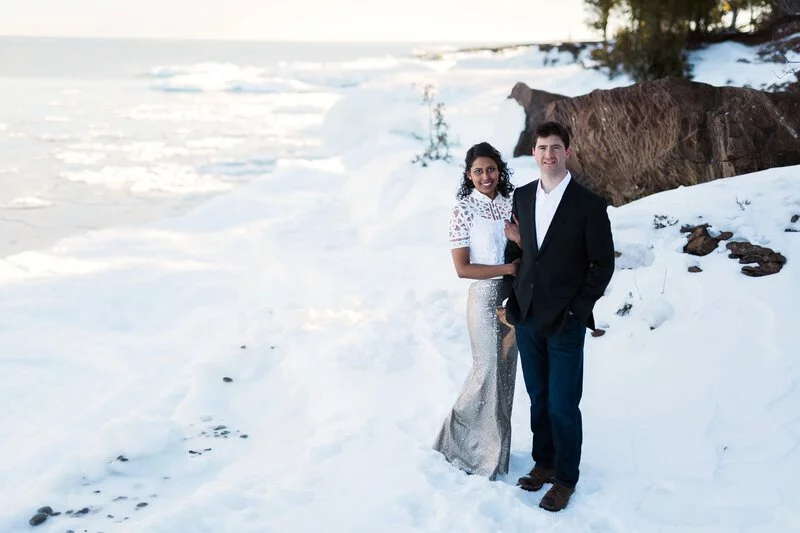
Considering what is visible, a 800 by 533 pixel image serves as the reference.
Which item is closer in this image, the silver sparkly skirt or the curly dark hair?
the curly dark hair

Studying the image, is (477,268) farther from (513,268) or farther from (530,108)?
(530,108)

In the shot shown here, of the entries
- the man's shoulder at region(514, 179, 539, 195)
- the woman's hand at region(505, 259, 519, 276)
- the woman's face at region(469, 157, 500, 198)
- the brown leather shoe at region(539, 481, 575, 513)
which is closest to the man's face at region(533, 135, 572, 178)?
the man's shoulder at region(514, 179, 539, 195)

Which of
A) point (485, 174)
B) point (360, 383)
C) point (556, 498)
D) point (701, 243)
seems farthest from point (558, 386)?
point (701, 243)

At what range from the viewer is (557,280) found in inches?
140

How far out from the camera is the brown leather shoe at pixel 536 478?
4.03 meters

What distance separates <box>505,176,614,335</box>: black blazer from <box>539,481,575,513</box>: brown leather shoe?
32.9 inches

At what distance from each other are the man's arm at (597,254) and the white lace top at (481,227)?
0.49m

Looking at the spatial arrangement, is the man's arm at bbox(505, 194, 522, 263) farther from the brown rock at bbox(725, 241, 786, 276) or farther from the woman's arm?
the brown rock at bbox(725, 241, 786, 276)

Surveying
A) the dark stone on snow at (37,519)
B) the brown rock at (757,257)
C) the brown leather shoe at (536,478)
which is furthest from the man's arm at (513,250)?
the dark stone on snow at (37,519)

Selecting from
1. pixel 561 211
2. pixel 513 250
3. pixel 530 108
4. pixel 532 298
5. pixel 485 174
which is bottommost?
pixel 530 108

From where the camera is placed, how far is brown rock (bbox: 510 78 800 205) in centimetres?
722

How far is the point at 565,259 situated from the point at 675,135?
180 inches

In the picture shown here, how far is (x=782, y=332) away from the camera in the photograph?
462 cm

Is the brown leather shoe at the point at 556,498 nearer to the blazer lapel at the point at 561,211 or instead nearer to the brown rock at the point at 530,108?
the blazer lapel at the point at 561,211
